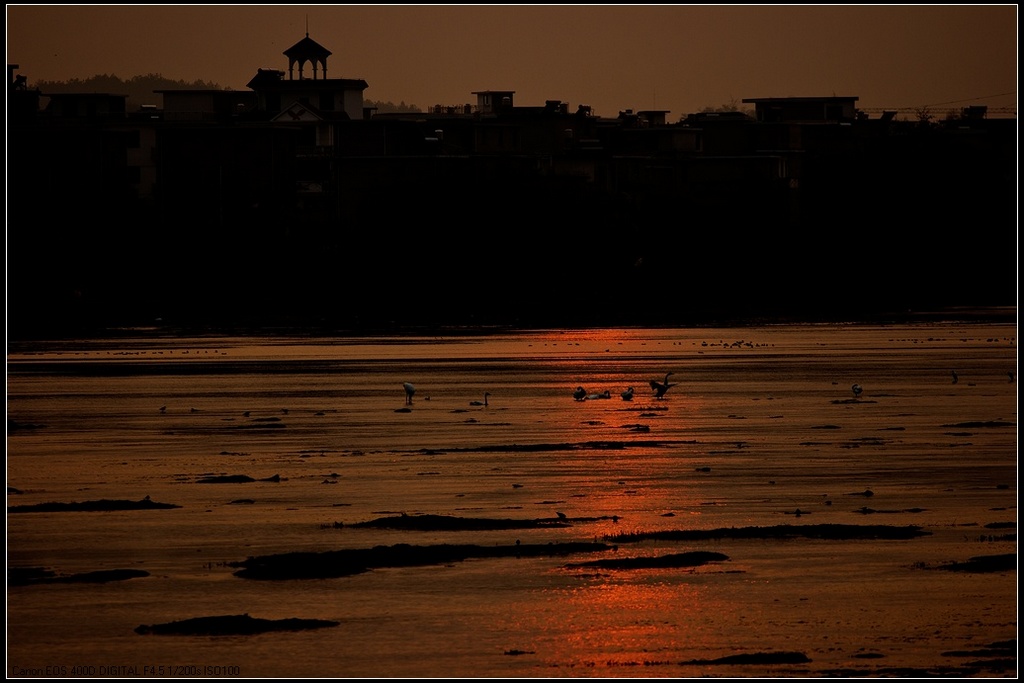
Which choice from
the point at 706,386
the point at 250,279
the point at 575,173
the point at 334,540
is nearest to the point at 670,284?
the point at 575,173

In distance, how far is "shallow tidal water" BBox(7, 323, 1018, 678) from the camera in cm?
1794

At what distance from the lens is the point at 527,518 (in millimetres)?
24844

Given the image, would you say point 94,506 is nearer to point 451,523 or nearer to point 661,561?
point 451,523

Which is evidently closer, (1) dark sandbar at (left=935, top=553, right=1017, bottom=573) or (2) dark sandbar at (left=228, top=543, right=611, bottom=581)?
(1) dark sandbar at (left=935, top=553, right=1017, bottom=573)

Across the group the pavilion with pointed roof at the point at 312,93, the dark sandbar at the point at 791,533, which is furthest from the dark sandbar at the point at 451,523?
the pavilion with pointed roof at the point at 312,93

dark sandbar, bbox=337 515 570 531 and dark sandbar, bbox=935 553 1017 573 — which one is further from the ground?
dark sandbar, bbox=337 515 570 531

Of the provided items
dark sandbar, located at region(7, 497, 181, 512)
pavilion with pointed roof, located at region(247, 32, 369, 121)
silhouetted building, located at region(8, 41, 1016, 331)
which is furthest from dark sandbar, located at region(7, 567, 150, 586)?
pavilion with pointed roof, located at region(247, 32, 369, 121)

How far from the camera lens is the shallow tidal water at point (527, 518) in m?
17.9

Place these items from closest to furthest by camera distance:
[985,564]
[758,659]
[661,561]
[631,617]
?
1. [758,659]
2. [631,617]
3. [985,564]
4. [661,561]

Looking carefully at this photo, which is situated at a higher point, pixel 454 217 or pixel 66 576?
pixel 454 217

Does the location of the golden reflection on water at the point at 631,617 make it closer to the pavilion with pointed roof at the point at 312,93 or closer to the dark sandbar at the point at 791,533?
the dark sandbar at the point at 791,533

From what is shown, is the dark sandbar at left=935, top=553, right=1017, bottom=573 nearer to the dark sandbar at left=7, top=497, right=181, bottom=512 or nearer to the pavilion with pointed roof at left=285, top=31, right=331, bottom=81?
the dark sandbar at left=7, top=497, right=181, bottom=512

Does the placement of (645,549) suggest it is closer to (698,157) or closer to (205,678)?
(205,678)

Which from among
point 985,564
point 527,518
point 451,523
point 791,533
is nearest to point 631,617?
point 985,564
